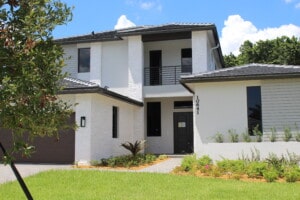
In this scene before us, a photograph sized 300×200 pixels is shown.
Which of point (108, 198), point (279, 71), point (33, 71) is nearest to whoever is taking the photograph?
point (33, 71)

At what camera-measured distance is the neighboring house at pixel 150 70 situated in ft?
73.8

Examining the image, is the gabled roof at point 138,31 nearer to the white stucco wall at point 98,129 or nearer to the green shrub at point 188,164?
the white stucco wall at point 98,129

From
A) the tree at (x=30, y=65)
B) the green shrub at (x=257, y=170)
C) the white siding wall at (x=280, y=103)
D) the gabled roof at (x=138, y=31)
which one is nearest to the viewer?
the tree at (x=30, y=65)

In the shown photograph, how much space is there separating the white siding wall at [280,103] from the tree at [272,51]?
23771mm

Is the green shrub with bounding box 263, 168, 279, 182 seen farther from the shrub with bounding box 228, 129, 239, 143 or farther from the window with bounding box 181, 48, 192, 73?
the window with bounding box 181, 48, 192, 73

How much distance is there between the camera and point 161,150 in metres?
24.0

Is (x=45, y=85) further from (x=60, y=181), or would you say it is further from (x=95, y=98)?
(x=95, y=98)

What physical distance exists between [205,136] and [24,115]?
12.6 m

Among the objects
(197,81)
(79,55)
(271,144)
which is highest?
(79,55)

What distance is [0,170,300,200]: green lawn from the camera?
9.77 metres

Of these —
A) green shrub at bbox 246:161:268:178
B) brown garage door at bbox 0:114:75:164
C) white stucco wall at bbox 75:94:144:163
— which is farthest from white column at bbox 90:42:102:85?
green shrub at bbox 246:161:268:178

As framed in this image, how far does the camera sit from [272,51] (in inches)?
1578

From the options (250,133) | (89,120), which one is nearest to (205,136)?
(250,133)

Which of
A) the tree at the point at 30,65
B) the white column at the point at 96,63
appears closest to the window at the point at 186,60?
the white column at the point at 96,63
